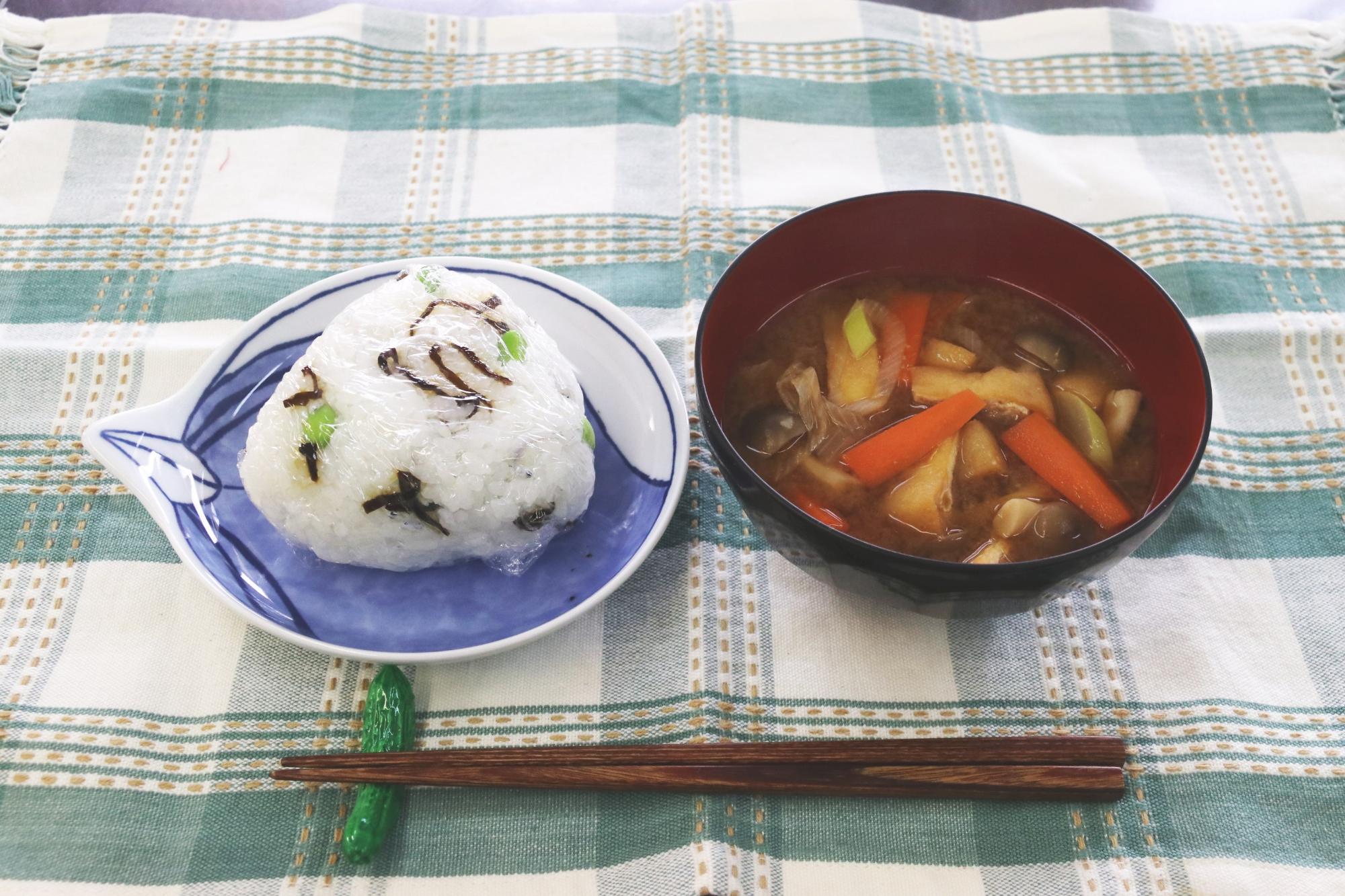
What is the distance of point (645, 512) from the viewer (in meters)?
1.58

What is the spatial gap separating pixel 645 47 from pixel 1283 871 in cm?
223

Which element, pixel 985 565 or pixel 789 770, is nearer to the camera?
pixel 985 565

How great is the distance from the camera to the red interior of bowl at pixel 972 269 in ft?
4.89

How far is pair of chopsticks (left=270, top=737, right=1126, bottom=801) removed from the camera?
135 centimetres

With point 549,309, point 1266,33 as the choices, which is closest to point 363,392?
point 549,309

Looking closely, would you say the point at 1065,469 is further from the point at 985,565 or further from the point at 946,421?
the point at 985,565

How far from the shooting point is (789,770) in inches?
53.6

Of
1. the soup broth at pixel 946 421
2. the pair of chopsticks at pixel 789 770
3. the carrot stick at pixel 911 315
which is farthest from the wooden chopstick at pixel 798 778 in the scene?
the carrot stick at pixel 911 315

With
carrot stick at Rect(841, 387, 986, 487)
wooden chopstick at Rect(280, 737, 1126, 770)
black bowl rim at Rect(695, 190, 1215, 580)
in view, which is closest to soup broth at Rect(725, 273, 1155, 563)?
carrot stick at Rect(841, 387, 986, 487)

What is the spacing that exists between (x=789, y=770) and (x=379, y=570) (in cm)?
69

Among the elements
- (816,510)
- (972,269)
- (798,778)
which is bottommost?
(798,778)

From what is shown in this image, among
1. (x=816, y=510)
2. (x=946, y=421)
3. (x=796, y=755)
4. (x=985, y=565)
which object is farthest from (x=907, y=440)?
(x=796, y=755)

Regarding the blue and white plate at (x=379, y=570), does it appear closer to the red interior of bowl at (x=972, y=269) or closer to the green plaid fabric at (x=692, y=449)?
the green plaid fabric at (x=692, y=449)

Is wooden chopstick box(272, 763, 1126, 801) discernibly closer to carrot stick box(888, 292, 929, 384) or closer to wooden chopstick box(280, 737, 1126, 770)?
wooden chopstick box(280, 737, 1126, 770)
